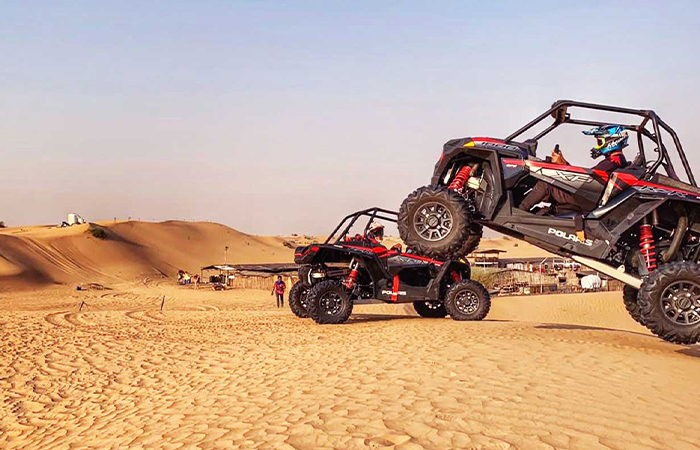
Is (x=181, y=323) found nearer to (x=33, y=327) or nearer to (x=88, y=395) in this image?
(x=33, y=327)

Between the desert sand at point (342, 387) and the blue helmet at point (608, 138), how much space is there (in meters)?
2.61

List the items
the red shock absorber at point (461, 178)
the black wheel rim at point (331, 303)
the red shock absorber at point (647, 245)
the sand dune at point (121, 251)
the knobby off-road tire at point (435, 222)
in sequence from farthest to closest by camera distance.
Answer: the sand dune at point (121, 251) → the black wheel rim at point (331, 303) → the red shock absorber at point (647, 245) → the red shock absorber at point (461, 178) → the knobby off-road tire at point (435, 222)

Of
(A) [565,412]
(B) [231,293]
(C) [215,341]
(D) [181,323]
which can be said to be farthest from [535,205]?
(B) [231,293]

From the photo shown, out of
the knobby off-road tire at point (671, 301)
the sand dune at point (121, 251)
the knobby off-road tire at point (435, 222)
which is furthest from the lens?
the sand dune at point (121, 251)

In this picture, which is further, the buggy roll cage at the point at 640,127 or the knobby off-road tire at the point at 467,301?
the knobby off-road tire at the point at 467,301

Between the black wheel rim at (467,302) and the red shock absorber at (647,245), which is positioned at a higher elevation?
the red shock absorber at (647,245)

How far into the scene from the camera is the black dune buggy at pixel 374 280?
45.7 ft

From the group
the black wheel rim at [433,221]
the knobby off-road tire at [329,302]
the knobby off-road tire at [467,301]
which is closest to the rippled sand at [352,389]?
the knobby off-road tire at [329,302]

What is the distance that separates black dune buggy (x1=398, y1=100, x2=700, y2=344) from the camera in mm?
6648

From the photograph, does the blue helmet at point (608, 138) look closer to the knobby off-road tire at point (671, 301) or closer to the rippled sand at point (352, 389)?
the knobby off-road tire at point (671, 301)

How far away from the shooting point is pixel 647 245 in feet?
24.0

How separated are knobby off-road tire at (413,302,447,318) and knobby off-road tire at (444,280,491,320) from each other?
1.58 m

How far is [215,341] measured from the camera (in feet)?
39.3

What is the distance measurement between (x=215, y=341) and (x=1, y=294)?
85.6 feet
